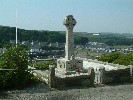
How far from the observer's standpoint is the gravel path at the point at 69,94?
17.0m

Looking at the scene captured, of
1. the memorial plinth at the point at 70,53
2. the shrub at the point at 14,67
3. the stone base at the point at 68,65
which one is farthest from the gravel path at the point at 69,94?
the memorial plinth at the point at 70,53

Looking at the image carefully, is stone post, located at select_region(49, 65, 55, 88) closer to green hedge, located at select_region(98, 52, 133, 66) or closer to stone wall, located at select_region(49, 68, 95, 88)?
stone wall, located at select_region(49, 68, 95, 88)

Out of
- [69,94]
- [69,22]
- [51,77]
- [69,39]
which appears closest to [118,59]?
[69,39]

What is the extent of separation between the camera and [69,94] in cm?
1797

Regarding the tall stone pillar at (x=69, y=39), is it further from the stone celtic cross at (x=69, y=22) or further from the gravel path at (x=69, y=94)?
the gravel path at (x=69, y=94)

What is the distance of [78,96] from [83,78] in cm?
315

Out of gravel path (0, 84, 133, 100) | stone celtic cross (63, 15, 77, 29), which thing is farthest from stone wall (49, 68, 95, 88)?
stone celtic cross (63, 15, 77, 29)

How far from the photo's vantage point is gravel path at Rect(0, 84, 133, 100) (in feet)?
55.8

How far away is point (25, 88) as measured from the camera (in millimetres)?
18906

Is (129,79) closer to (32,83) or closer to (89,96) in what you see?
(89,96)

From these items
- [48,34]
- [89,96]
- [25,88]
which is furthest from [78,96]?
[48,34]

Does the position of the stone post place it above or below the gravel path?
above

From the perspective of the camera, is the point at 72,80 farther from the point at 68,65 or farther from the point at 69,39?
the point at 69,39

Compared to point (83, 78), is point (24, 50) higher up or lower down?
higher up
